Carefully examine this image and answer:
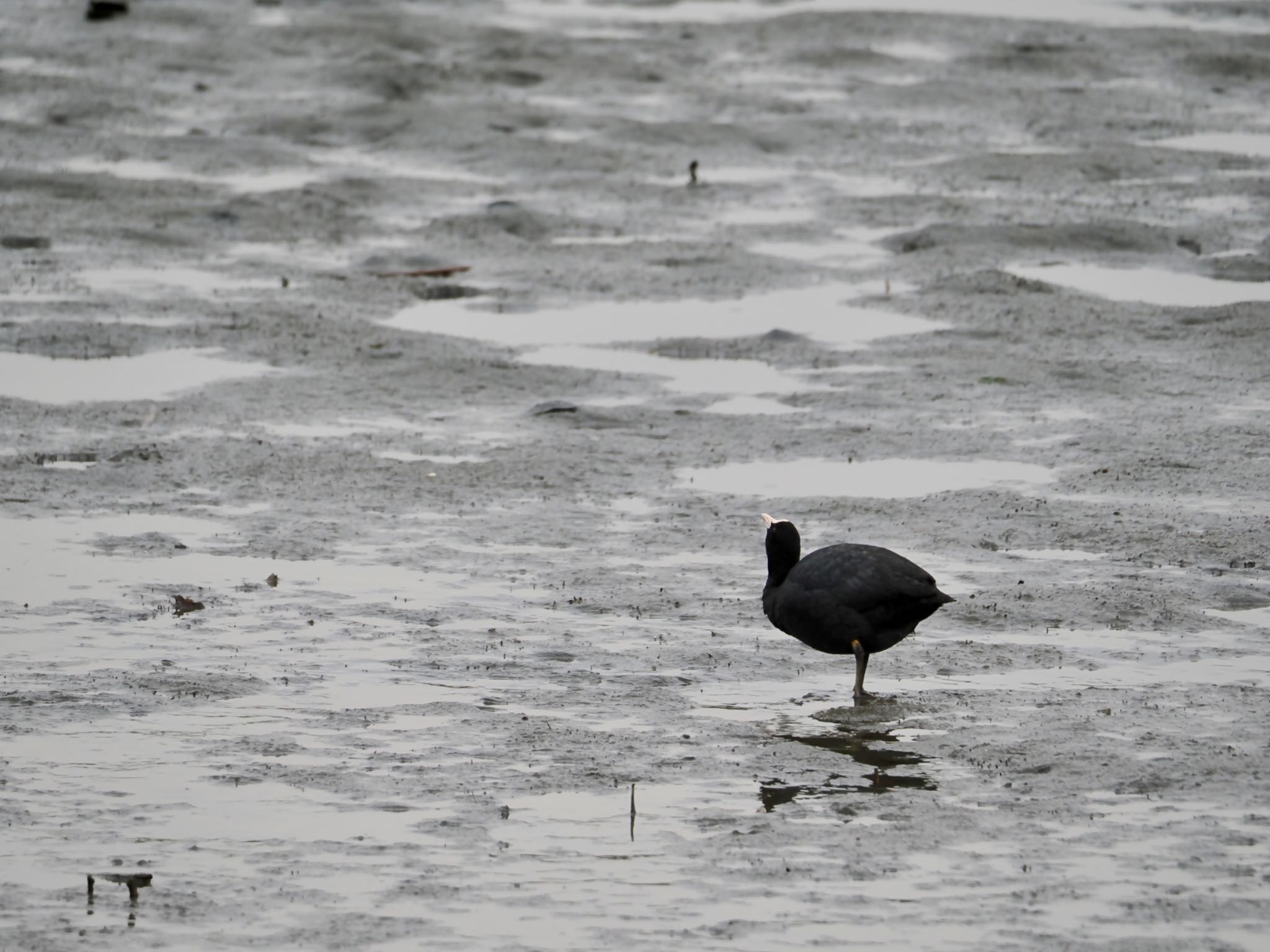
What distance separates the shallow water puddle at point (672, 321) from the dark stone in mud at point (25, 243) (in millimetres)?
2839

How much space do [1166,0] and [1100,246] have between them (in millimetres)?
11284

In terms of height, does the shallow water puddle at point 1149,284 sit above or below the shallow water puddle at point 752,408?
above

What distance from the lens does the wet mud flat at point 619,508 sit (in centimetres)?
568

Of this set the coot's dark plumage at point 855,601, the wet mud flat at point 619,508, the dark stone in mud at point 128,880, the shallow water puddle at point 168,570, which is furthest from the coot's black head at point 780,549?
the dark stone in mud at point 128,880

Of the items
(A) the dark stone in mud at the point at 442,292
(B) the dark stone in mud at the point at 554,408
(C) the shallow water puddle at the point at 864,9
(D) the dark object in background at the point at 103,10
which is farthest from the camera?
(C) the shallow water puddle at the point at 864,9

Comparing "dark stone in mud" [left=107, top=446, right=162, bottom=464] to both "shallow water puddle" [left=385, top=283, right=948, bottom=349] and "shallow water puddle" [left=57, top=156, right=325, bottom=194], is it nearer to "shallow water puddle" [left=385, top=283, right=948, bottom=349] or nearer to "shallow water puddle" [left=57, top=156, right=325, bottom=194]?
"shallow water puddle" [left=385, top=283, right=948, bottom=349]

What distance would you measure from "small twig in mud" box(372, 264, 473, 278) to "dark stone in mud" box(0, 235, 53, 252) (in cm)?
230

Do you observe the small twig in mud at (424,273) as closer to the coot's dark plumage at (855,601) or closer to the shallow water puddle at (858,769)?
the coot's dark plumage at (855,601)

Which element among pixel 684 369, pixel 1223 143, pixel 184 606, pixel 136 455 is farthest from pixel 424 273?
pixel 1223 143

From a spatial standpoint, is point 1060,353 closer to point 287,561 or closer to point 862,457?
point 862,457

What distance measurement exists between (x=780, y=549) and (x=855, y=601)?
0.50 metres

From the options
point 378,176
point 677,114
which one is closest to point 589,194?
point 378,176

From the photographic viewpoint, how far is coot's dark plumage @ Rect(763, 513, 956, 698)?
23.5ft

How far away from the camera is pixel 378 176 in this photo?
16.3 metres
